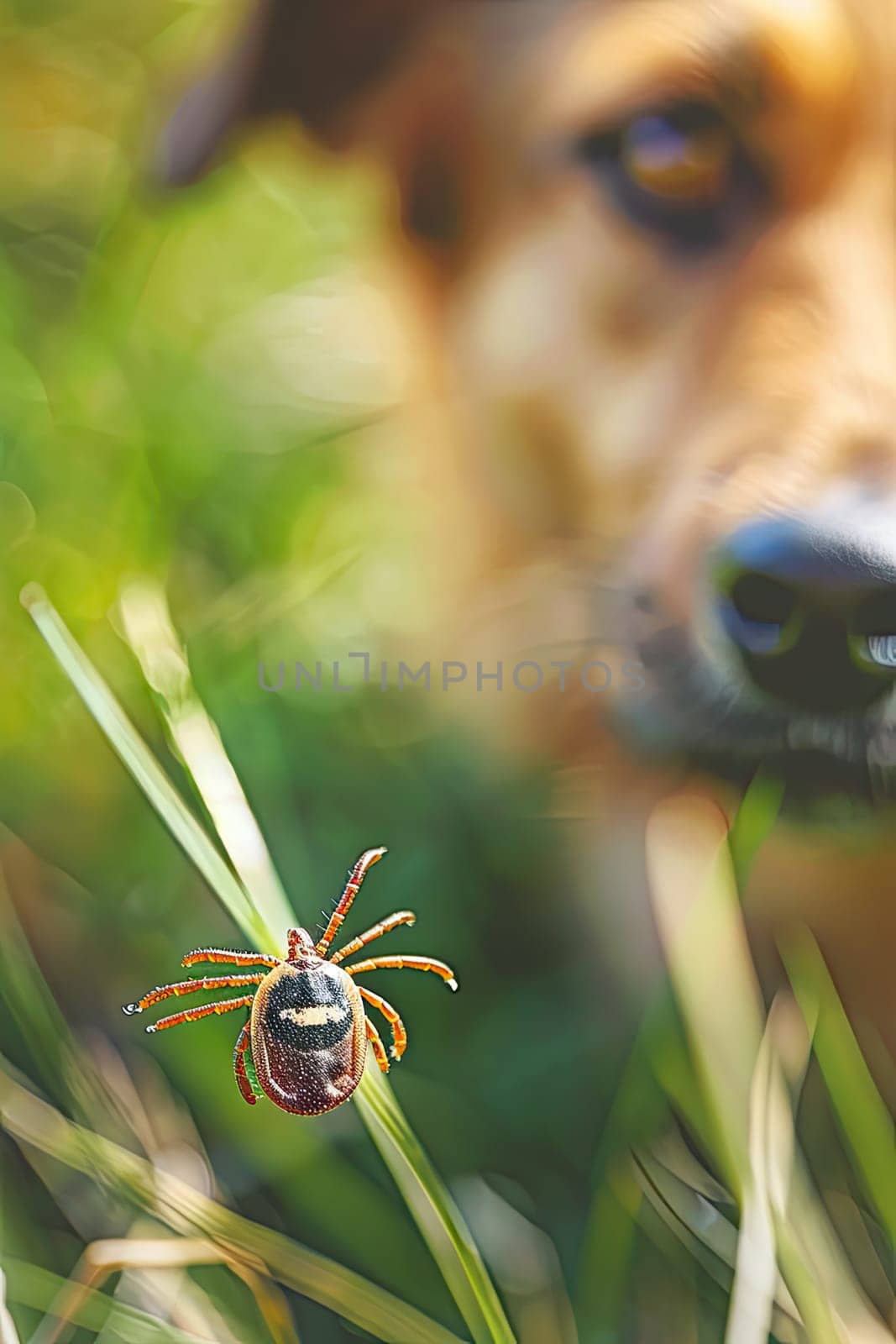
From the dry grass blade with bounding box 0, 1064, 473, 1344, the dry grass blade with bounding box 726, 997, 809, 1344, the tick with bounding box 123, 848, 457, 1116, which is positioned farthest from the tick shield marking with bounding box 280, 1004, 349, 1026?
the dry grass blade with bounding box 726, 997, 809, 1344

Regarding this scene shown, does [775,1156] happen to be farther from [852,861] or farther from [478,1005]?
[852,861]

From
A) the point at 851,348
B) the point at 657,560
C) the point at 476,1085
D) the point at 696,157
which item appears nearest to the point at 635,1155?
the point at 476,1085

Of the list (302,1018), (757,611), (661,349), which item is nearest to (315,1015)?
(302,1018)

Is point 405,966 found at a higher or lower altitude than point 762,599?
lower

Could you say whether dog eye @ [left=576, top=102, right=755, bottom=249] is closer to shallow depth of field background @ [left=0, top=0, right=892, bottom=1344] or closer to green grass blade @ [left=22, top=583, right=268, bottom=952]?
shallow depth of field background @ [left=0, top=0, right=892, bottom=1344]

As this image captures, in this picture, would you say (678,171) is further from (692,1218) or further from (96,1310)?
(96,1310)
